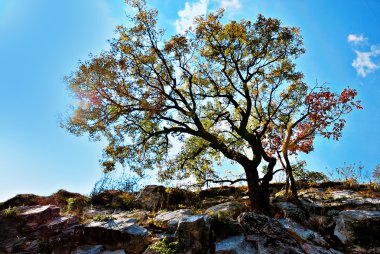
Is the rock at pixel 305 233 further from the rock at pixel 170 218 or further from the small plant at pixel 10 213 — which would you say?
the small plant at pixel 10 213

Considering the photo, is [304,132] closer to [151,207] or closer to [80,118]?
[151,207]

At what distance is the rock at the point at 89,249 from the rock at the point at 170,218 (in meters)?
2.64

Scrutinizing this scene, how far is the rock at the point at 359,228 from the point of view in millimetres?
9977

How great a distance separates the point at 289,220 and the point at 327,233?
56.8 inches

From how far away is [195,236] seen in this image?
925 cm

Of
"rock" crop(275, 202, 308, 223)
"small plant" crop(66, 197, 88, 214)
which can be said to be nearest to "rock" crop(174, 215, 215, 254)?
"rock" crop(275, 202, 308, 223)

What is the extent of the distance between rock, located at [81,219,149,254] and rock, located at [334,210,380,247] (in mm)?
7297

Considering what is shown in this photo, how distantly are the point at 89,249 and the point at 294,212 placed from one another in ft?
27.4

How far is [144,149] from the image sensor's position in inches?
662

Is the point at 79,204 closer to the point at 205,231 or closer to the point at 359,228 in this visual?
the point at 205,231

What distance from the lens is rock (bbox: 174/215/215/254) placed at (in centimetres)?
904

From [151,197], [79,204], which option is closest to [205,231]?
[151,197]

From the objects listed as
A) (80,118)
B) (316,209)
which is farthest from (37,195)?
(316,209)

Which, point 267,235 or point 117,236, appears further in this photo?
point 117,236
